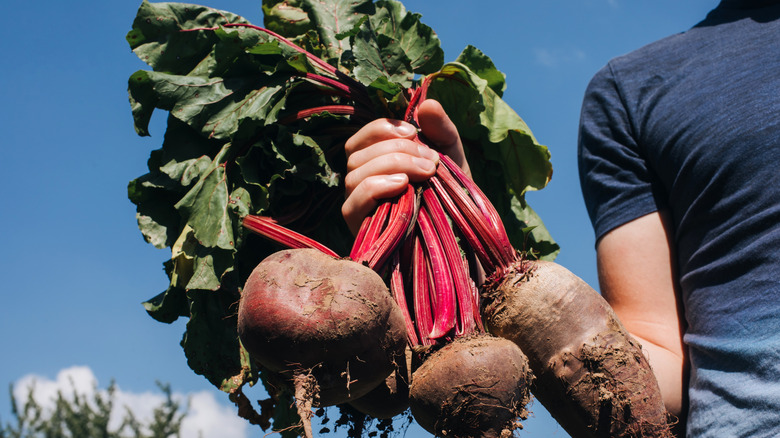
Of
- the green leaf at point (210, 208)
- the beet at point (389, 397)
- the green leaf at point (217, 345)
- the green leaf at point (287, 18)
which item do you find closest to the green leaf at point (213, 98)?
the green leaf at point (210, 208)

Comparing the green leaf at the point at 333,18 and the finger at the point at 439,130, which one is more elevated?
the green leaf at the point at 333,18

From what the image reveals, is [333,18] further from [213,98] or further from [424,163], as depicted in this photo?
[424,163]

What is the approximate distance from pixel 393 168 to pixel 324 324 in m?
A: 0.75

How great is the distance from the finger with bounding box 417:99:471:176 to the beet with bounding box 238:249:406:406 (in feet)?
2.60

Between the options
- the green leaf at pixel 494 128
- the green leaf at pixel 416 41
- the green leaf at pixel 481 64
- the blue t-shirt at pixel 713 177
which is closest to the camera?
the blue t-shirt at pixel 713 177

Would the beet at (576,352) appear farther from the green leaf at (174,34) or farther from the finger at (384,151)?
the green leaf at (174,34)

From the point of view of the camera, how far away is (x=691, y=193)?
218 centimetres

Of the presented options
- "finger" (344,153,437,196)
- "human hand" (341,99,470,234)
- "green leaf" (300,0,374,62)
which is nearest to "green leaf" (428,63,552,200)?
"human hand" (341,99,470,234)

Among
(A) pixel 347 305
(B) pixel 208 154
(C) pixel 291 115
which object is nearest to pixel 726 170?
(A) pixel 347 305

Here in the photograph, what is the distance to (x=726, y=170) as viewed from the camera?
2.05 meters

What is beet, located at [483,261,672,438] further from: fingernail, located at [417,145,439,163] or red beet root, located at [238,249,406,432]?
fingernail, located at [417,145,439,163]

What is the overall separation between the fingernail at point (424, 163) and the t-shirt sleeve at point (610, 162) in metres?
0.67

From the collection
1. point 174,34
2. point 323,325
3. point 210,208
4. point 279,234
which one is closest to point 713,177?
point 323,325

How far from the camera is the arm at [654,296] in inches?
87.7
